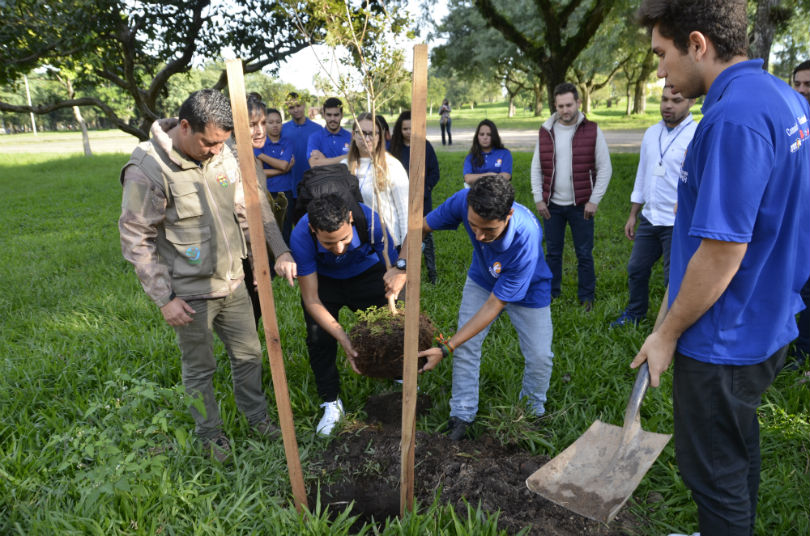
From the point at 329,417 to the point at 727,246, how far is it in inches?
98.9

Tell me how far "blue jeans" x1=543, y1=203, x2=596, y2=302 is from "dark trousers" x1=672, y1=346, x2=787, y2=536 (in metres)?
3.17

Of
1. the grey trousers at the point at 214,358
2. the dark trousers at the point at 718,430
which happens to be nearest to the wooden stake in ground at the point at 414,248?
the dark trousers at the point at 718,430

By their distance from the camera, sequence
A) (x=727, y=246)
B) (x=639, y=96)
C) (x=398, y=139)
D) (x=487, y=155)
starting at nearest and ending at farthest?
(x=727, y=246) → (x=398, y=139) → (x=487, y=155) → (x=639, y=96)

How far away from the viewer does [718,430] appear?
67.4 inches

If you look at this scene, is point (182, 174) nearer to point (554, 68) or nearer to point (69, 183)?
point (554, 68)

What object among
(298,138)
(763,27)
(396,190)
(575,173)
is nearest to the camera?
(396,190)

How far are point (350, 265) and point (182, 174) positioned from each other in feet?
3.60

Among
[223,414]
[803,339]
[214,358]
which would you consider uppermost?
[214,358]

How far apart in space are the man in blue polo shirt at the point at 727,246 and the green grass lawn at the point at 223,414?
0.96 meters

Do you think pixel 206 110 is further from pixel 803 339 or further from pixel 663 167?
pixel 803 339

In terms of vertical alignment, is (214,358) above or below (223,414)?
above

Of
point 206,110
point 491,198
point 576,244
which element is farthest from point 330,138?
point 491,198

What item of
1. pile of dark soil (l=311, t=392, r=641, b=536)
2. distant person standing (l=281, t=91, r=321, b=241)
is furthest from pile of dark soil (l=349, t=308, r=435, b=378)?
distant person standing (l=281, t=91, r=321, b=241)

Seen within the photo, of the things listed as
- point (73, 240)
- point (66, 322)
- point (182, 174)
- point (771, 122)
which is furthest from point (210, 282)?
point (73, 240)
